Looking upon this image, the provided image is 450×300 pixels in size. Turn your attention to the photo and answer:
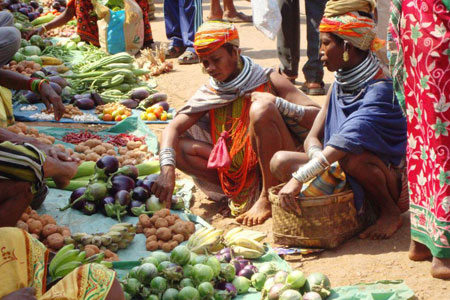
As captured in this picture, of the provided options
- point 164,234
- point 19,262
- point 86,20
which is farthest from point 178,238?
point 86,20

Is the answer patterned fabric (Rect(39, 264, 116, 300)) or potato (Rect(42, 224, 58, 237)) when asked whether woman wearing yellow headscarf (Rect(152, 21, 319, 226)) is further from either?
patterned fabric (Rect(39, 264, 116, 300))

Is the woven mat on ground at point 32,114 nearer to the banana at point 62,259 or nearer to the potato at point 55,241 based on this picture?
the potato at point 55,241

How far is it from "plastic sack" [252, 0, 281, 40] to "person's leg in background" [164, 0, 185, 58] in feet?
9.34

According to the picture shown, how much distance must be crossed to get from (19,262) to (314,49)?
4960mm

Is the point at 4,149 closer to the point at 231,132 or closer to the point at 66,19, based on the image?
the point at 231,132

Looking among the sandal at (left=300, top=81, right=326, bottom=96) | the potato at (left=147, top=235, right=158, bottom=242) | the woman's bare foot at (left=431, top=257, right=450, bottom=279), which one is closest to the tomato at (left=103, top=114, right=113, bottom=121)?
the sandal at (left=300, top=81, right=326, bottom=96)

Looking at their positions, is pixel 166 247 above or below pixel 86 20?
above

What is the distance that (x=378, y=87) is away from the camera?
3.86 meters

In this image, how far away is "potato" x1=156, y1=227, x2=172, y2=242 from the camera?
385 cm

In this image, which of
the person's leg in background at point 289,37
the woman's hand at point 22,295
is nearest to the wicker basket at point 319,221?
the woman's hand at point 22,295

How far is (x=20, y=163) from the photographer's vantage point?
2.99 meters

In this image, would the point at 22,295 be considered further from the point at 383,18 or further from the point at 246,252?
the point at 383,18

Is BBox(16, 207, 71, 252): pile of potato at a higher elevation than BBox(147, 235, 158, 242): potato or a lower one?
higher

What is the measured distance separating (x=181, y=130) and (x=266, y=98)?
2.13ft
